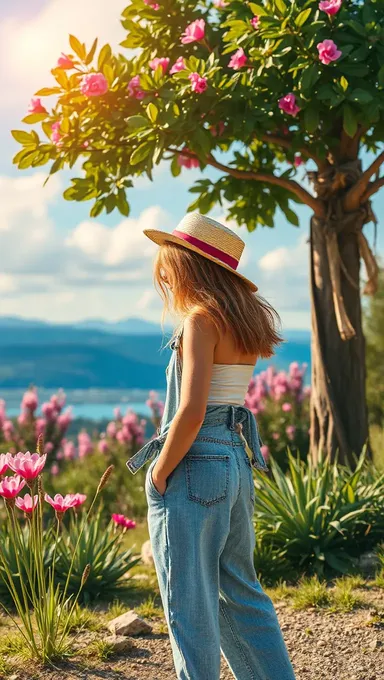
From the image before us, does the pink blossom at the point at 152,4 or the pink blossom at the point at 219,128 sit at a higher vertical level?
the pink blossom at the point at 152,4

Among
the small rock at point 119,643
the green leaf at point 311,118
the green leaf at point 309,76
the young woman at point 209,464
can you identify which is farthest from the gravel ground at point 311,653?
the green leaf at point 309,76

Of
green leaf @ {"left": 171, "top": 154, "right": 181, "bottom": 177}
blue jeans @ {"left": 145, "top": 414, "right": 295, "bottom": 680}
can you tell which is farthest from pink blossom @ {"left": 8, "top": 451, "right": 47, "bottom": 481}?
green leaf @ {"left": 171, "top": 154, "right": 181, "bottom": 177}

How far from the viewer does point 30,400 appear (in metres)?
9.97

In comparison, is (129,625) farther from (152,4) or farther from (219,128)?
(152,4)

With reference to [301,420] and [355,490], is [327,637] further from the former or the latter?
[301,420]

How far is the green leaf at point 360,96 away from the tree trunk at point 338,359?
68.5 inches

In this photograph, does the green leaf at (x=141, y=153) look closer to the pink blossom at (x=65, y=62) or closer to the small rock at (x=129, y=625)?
the pink blossom at (x=65, y=62)

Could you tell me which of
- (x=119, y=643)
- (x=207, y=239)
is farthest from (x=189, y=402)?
(x=119, y=643)

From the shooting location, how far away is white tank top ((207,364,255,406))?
115 inches

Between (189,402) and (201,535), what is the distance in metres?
0.49

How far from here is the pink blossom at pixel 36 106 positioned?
20.1ft

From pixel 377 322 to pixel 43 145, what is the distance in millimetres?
14356

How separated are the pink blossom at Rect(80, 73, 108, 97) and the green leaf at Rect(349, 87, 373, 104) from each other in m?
1.85

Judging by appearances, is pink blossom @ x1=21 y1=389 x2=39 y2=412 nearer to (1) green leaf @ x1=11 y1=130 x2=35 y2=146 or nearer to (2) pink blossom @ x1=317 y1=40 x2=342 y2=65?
(1) green leaf @ x1=11 y1=130 x2=35 y2=146
